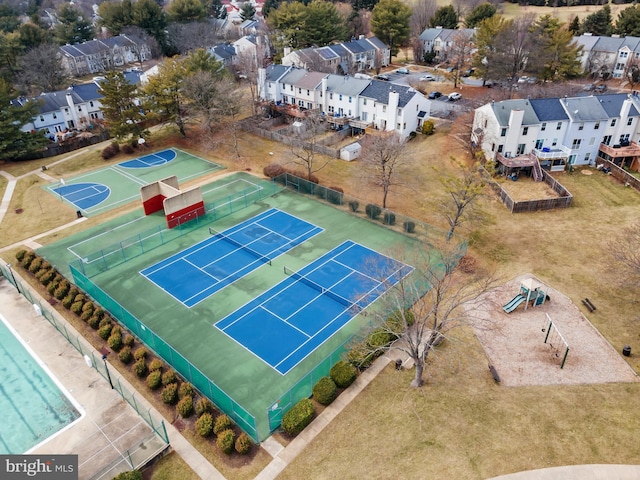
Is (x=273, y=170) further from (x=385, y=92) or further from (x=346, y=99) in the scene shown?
(x=385, y=92)

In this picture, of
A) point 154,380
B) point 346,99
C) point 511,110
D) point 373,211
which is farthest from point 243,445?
point 346,99

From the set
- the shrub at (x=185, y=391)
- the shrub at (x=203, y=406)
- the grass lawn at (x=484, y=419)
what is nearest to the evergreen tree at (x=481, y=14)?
the grass lawn at (x=484, y=419)

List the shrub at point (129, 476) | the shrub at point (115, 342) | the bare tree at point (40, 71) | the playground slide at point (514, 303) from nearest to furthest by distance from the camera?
the shrub at point (129, 476) → the shrub at point (115, 342) → the playground slide at point (514, 303) → the bare tree at point (40, 71)

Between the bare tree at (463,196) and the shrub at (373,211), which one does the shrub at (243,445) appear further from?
the shrub at (373,211)

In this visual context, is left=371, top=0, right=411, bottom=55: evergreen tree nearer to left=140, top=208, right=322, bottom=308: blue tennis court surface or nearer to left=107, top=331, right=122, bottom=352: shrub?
left=140, top=208, right=322, bottom=308: blue tennis court surface

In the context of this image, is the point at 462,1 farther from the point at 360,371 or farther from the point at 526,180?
the point at 360,371

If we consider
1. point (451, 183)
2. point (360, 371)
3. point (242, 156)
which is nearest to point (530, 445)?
point (360, 371)

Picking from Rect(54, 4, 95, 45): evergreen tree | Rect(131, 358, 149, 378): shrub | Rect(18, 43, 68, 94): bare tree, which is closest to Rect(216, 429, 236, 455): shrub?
Rect(131, 358, 149, 378): shrub
